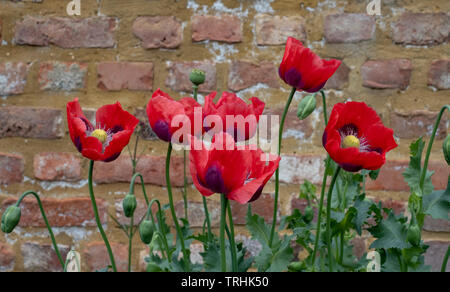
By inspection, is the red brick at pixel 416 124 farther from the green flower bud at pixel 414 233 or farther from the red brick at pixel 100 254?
the red brick at pixel 100 254

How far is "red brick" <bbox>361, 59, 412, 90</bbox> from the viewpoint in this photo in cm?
104

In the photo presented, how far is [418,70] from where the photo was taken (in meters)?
1.04

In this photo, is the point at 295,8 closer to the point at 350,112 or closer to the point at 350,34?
the point at 350,34

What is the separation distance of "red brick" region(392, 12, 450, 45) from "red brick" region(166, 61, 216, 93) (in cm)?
43

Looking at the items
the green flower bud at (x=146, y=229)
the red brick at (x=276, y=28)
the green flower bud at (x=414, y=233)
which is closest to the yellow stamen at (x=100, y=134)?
the green flower bud at (x=146, y=229)

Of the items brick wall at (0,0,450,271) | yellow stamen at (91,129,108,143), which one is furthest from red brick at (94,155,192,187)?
yellow stamen at (91,129,108,143)

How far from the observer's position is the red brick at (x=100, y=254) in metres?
1.08

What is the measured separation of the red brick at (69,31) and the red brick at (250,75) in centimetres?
30

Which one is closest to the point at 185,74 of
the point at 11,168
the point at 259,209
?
the point at 259,209

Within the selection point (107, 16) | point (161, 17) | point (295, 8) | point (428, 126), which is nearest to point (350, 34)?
point (295, 8)

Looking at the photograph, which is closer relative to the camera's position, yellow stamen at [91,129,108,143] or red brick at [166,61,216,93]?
yellow stamen at [91,129,108,143]

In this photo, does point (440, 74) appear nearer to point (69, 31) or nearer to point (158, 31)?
point (158, 31)

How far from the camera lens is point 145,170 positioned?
106cm

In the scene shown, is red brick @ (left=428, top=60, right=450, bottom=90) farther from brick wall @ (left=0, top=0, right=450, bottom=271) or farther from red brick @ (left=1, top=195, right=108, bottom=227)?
red brick @ (left=1, top=195, right=108, bottom=227)
